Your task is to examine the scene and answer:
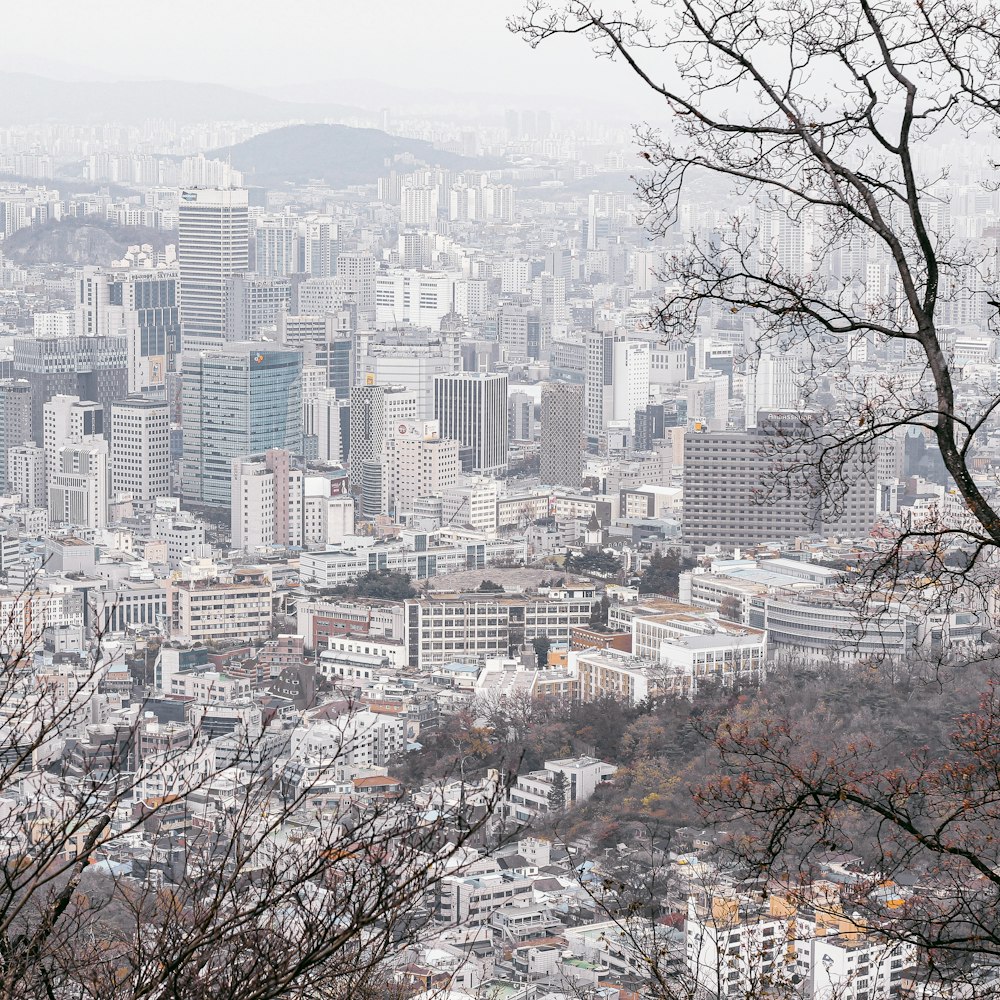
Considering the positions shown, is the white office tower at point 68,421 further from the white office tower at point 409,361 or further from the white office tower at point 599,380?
the white office tower at point 599,380

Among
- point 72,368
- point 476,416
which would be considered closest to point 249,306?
point 72,368

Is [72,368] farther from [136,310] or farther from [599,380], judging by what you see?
[599,380]

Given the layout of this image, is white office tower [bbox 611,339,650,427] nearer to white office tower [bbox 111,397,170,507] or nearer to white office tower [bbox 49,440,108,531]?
white office tower [bbox 111,397,170,507]

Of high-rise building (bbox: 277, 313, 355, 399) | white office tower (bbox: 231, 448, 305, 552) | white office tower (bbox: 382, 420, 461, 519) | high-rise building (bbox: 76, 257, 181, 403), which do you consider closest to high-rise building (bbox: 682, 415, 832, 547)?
white office tower (bbox: 382, 420, 461, 519)

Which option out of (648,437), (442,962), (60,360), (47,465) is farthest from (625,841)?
(60,360)

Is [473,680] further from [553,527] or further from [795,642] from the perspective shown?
[553,527]
